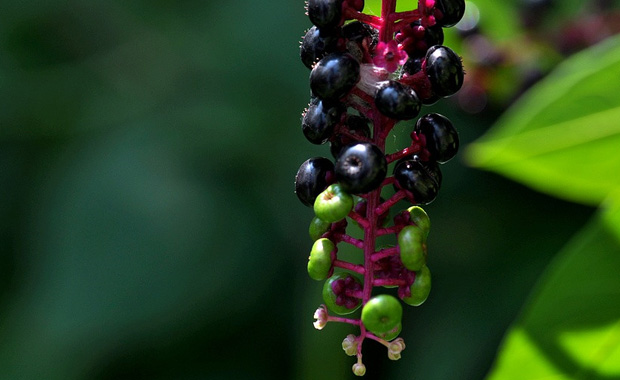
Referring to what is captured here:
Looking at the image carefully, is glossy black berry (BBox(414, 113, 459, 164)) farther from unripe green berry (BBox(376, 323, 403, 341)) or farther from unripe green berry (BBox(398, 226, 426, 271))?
unripe green berry (BBox(376, 323, 403, 341))

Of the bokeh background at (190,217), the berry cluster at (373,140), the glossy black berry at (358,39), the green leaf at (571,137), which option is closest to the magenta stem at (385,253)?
the berry cluster at (373,140)

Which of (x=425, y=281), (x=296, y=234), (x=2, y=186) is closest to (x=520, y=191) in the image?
(x=296, y=234)

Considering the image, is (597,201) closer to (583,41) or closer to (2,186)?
(583,41)

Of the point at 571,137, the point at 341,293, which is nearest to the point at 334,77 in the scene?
the point at 341,293

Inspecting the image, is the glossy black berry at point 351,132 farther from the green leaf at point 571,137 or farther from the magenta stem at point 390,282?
the green leaf at point 571,137

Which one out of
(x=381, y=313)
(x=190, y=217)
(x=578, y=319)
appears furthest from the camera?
(x=190, y=217)

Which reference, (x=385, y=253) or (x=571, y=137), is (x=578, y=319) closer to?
(x=571, y=137)

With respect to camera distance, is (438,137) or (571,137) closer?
(438,137)
